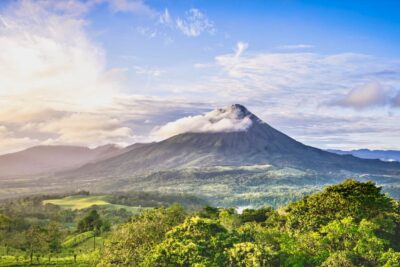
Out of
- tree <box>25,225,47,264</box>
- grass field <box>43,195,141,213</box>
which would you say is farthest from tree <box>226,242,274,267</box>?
grass field <box>43,195,141,213</box>

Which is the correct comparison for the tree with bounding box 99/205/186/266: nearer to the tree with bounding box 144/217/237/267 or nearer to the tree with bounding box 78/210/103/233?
the tree with bounding box 144/217/237/267

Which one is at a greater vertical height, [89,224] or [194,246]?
[194,246]

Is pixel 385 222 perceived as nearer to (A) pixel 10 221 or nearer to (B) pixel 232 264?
(B) pixel 232 264

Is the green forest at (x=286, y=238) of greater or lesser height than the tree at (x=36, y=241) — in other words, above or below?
above

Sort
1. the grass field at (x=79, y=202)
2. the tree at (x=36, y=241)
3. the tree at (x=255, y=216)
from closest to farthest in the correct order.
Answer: the tree at (x=36, y=241) < the tree at (x=255, y=216) < the grass field at (x=79, y=202)

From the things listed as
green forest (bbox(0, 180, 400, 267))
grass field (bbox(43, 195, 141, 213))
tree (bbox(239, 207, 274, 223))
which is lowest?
grass field (bbox(43, 195, 141, 213))

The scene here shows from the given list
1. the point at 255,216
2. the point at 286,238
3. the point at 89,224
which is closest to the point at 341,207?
the point at 286,238

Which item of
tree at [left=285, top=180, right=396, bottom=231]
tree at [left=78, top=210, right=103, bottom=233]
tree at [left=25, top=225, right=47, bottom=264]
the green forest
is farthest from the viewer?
tree at [left=78, top=210, right=103, bottom=233]

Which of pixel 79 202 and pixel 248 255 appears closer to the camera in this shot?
pixel 248 255

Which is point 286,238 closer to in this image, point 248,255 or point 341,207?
point 248,255

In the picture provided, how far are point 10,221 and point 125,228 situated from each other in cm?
4614

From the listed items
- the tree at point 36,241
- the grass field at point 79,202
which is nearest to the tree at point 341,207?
the tree at point 36,241

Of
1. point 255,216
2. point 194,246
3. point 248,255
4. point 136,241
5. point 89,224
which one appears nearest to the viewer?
point 248,255

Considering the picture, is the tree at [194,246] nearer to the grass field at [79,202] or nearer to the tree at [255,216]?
the tree at [255,216]
